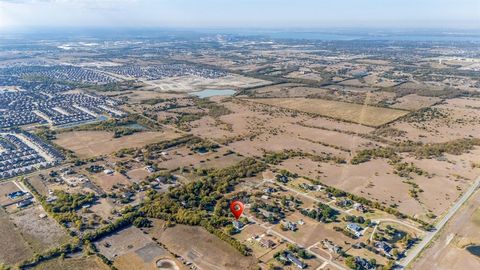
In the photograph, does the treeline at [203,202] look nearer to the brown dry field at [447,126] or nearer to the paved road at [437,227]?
the paved road at [437,227]

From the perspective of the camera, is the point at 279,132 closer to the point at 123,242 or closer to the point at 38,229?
the point at 123,242

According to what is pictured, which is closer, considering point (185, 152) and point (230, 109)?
point (185, 152)

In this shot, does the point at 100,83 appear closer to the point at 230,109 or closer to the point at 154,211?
the point at 230,109

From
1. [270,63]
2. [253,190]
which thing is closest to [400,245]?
[253,190]

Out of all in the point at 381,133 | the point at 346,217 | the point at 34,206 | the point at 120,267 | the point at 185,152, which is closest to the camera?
the point at 120,267

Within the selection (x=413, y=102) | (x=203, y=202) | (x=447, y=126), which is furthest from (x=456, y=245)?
(x=413, y=102)

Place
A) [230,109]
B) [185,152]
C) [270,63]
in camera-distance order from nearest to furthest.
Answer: [185,152] → [230,109] → [270,63]

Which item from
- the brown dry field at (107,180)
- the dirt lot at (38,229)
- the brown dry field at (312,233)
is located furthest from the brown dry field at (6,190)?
the brown dry field at (312,233)
